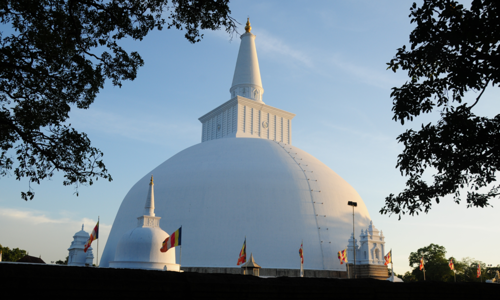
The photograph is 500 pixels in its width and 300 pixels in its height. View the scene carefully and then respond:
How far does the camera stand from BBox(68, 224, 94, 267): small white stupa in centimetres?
4210

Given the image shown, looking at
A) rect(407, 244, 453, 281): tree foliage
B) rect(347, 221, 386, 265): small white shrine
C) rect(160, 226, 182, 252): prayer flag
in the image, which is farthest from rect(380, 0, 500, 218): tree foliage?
rect(407, 244, 453, 281): tree foliage

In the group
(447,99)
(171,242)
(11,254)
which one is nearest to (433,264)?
(171,242)

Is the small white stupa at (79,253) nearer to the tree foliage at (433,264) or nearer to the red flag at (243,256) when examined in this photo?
the red flag at (243,256)

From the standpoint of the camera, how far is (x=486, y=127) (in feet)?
42.0

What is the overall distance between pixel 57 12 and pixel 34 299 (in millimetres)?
7766

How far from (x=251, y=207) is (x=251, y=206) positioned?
0.10 meters

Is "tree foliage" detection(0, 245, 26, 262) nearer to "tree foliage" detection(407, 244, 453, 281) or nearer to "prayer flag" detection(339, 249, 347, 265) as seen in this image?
"prayer flag" detection(339, 249, 347, 265)

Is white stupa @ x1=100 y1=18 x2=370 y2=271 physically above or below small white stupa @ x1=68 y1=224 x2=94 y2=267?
above

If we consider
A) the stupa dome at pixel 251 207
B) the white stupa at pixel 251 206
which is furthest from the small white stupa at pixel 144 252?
the stupa dome at pixel 251 207

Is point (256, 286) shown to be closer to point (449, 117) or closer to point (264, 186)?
point (449, 117)

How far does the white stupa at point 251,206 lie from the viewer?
35.7 meters

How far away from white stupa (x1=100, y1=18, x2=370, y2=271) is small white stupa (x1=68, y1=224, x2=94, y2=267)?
1632 millimetres

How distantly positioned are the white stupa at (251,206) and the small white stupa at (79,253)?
5.36 ft

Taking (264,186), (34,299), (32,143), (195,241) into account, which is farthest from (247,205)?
(34,299)
